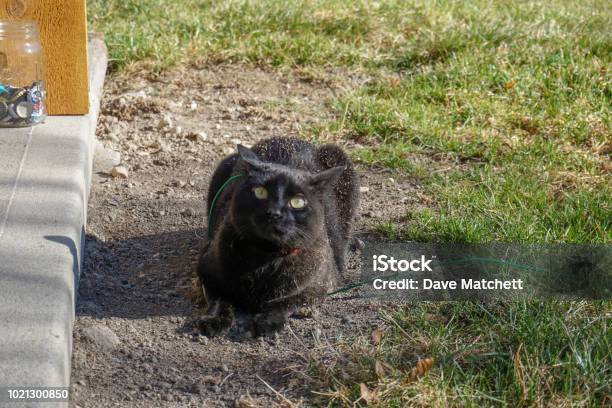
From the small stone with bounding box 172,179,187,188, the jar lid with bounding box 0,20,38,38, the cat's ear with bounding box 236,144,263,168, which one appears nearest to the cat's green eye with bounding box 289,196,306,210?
the cat's ear with bounding box 236,144,263,168

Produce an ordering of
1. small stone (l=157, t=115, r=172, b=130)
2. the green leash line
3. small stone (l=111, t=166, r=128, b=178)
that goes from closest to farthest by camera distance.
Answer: the green leash line < small stone (l=111, t=166, r=128, b=178) < small stone (l=157, t=115, r=172, b=130)

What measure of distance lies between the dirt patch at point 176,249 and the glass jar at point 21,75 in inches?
22.7

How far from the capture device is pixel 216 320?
3.58m

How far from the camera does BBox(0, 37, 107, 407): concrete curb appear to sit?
2812mm

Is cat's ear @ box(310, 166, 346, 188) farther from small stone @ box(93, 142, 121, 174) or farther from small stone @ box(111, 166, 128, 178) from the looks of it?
small stone @ box(93, 142, 121, 174)

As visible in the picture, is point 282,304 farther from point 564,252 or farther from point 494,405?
point 564,252

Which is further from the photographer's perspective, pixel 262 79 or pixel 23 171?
pixel 262 79

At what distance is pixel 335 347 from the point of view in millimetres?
3447

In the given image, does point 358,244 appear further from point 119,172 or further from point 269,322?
point 119,172

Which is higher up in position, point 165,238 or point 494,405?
point 494,405

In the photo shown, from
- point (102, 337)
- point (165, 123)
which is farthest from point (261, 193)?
point (165, 123)

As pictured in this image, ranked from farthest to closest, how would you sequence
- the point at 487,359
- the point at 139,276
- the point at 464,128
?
the point at 464,128 → the point at 139,276 → the point at 487,359

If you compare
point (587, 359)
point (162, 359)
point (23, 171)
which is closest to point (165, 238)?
point (23, 171)

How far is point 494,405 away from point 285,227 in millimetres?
1074
